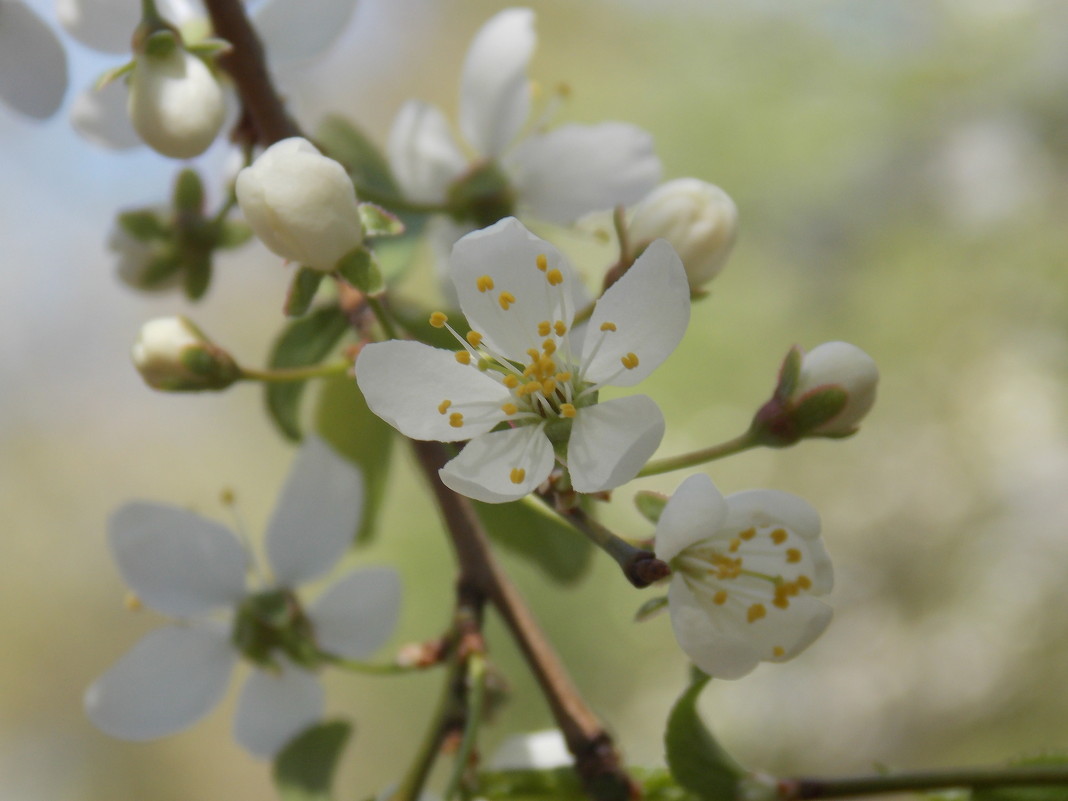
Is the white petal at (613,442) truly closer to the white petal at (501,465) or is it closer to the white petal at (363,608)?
the white petal at (501,465)

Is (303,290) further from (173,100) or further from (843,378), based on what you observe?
(843,378)

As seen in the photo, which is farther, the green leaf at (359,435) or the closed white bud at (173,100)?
the green leaf at (359,435)

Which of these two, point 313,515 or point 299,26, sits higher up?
point 299,26

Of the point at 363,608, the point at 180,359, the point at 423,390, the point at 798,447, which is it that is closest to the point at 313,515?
the point at 363,608

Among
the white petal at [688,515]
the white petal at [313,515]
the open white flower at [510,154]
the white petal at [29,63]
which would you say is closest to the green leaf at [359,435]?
the white petal at [313,515]

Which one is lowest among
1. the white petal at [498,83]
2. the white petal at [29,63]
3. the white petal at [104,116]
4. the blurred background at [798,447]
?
the blurred background at [798,447]

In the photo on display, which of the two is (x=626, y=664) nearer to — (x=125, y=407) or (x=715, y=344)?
(x=715, y=344)
